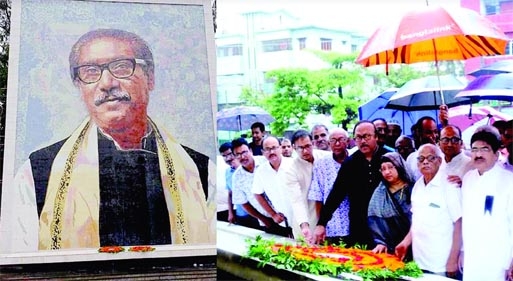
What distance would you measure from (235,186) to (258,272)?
87 cm

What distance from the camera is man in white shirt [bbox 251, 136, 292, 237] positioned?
4.58 m

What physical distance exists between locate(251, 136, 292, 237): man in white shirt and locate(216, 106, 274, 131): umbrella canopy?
23 centimetres

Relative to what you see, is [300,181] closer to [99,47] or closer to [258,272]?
[258,272]

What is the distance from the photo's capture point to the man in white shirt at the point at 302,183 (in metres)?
4.44

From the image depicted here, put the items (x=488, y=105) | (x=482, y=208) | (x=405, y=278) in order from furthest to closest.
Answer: (x=488, y=105) < (x=405, y=278) < (x=482, y=208)

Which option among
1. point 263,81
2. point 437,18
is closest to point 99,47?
point 263,81

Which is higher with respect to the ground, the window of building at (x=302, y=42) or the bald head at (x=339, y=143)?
the window of building at (x=302, y=42)

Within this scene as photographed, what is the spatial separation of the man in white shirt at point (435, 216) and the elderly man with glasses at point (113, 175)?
1.71 meters

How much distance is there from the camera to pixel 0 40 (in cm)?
470

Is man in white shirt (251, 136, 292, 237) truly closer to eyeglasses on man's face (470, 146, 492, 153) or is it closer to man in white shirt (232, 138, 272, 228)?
man in white shirt (232, 138, 272, 228)

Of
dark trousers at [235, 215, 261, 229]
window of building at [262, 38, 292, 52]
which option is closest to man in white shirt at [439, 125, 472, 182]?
window of building at [262, 38, 292, 52]

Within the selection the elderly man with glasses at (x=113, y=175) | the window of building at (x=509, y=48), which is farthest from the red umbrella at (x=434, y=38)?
the elderly man with glasses at (x=113, y=175)

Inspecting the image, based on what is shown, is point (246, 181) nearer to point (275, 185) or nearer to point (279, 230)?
point (275, 185)

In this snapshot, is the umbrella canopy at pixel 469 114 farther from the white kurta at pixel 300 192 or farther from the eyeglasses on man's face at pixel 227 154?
the eyeglasses on man's face at pixel 227 154
